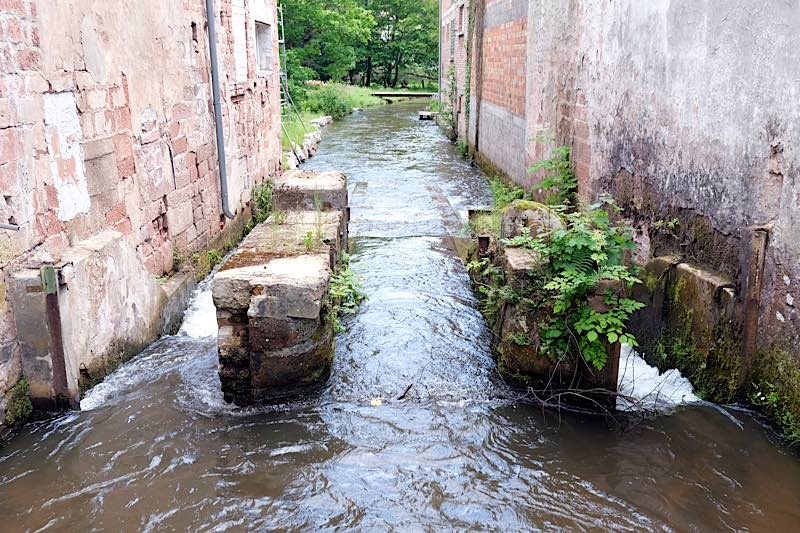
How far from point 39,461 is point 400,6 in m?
40.5

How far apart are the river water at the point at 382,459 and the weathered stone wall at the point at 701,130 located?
855 mm

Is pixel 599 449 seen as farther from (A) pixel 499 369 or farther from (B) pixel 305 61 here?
(B) pixel 305 61

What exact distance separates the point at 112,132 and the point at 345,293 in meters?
2.15

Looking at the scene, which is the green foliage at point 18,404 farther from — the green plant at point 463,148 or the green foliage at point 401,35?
the green foliage at point 401,35

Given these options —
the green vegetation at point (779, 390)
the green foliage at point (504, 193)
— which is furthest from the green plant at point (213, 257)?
the green vegetation at point (779, 390)

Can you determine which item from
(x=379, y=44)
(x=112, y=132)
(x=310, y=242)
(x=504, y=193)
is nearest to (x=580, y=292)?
(x=310, y=242)

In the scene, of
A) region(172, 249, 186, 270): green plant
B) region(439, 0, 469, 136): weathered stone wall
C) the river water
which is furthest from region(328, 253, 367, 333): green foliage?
region(439, 0, 469, 136): weathered stone wall

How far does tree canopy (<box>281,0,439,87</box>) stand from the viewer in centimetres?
2950

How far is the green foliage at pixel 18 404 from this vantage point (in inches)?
145

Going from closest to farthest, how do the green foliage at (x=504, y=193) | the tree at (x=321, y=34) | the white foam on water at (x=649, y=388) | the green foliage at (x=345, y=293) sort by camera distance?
1. the white foam on water at (x=649, y=388)
2. the green foliage at (x=345, y=293)
3. the green foliage at (x=504, y=193)
4. the tree at (x=321, y=34)

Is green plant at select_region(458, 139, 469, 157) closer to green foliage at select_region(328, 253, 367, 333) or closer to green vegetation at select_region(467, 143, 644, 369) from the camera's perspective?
green foliage at select_region(328, 253, 367, 333)

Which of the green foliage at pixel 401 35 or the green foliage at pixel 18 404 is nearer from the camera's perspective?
the green foliage at pixel 18 404

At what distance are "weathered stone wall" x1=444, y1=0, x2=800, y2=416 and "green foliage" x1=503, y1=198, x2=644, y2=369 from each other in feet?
2.04

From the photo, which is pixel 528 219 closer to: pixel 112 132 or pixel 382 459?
pixel 382 459
